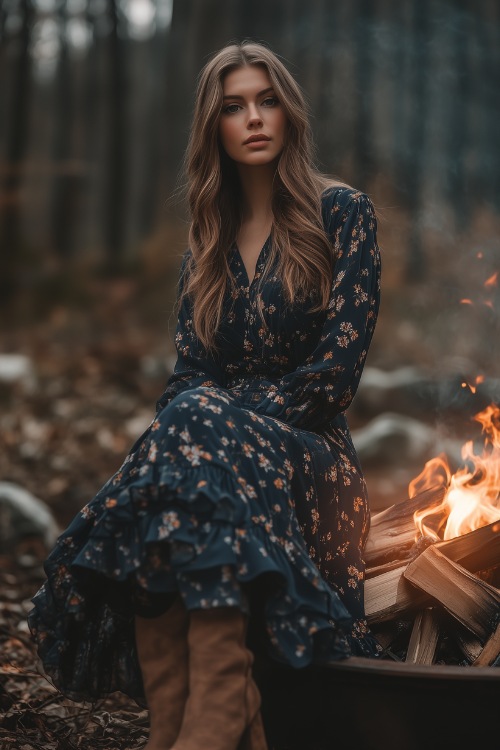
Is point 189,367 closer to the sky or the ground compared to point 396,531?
closer to the sky

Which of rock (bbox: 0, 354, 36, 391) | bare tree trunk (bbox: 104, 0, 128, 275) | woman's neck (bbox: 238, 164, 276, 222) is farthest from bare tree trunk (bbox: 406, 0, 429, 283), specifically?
woman's neck (bbox: 238, 164, 276, 222)

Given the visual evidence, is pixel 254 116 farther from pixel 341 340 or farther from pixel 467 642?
pixel 467 642

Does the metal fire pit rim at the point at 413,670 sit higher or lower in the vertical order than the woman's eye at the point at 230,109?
A: lower

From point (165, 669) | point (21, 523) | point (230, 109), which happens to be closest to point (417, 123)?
point (21, 523)

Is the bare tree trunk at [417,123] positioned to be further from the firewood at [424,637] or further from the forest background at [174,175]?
the firewood at [424,637]

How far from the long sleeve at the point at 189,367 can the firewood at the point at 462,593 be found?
2.97ft

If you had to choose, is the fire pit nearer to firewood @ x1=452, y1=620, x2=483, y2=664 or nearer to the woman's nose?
firewood @ x1=452, y1=620, x2=483, y2=664

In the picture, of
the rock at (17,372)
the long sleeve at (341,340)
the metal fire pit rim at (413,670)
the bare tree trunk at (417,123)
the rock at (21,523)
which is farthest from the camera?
the bare tree trunk at (417,123)

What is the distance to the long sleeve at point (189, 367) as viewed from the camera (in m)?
A: 2.81

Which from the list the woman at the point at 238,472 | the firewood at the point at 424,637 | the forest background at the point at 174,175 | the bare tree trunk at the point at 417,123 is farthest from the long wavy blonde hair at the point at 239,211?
the bare tree trunk at the point at 417,123

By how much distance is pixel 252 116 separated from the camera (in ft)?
9.16

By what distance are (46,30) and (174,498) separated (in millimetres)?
9065

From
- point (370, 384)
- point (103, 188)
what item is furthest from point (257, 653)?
point (103, 188)

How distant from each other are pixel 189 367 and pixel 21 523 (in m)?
2.27
